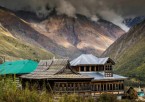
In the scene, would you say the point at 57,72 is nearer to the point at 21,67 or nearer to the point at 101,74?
the point at 101,74

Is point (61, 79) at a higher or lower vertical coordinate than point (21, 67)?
lower

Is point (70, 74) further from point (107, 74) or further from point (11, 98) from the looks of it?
point (11, 98)

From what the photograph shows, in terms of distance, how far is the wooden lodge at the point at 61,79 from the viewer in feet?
216

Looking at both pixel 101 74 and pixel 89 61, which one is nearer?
pixel 101 74

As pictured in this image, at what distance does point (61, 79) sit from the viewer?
65.6 meters

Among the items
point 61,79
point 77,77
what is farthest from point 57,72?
point 77,77

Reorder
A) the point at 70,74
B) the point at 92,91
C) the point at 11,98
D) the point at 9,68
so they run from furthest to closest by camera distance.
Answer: the point at 9,68 < the point at 92,91 < the point at 70,74 < the point at 11,98

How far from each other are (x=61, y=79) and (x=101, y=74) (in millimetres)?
13955

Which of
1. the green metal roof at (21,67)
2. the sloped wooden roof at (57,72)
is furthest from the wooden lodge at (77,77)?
the green metal roof at (21,67)

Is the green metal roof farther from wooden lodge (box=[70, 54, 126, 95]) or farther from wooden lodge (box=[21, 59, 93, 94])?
wooden lodge (box=[70, 54, 126, 95])

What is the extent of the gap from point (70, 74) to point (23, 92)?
33.4 meters

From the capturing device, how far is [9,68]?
78438 mm

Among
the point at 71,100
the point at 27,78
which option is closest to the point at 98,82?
the point at 27,78

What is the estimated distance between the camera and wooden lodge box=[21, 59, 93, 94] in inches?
2586
